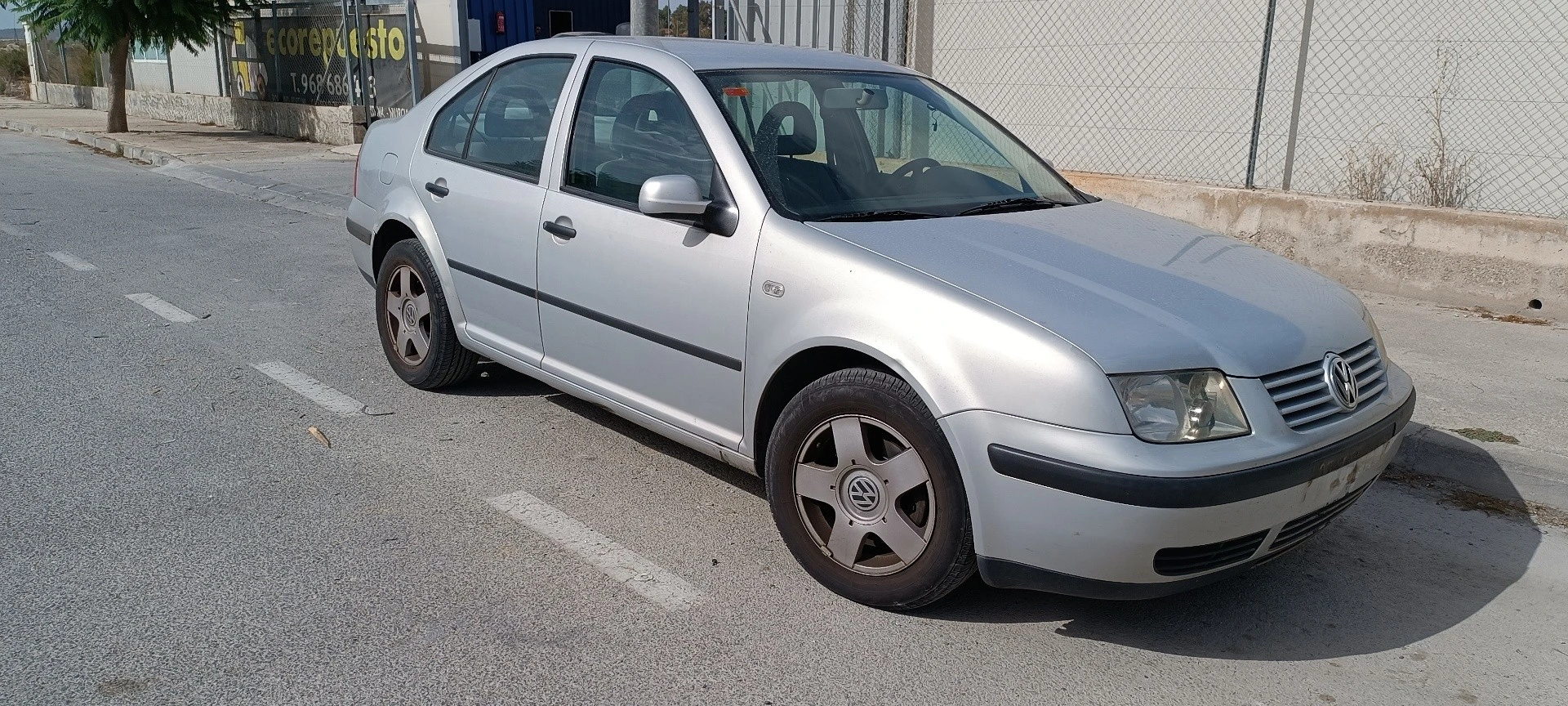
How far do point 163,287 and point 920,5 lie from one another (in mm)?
6790

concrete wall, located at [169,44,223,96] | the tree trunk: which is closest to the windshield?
the tree trunk

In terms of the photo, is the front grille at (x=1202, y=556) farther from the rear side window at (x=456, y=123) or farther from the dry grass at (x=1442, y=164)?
the dry grass at (x=1442, y=164)

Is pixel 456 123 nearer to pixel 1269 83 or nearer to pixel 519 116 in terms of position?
pixel 519 116

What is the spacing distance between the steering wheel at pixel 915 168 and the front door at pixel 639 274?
27.8 inches

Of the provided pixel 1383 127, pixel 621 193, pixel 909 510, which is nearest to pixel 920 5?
pixel 1383 127

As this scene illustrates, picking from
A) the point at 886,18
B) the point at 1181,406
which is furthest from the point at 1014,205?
the point at 886,18

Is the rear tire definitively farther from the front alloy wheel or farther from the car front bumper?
the car front bumper

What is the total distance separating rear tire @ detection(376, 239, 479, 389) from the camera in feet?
16.8

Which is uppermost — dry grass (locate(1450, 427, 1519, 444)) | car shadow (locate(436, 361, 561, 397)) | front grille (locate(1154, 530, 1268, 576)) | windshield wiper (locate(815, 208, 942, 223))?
windshield wiper (locate(815, 208, 942, 223))

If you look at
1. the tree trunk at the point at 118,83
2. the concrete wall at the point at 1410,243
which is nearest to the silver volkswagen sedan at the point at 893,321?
the concrete wall at the point at 1410,243

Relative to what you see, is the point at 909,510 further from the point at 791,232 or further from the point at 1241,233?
the point at 1241,233

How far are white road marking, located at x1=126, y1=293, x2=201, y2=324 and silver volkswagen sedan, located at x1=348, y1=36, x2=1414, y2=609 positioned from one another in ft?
7.86

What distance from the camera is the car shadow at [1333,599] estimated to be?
11.1ft

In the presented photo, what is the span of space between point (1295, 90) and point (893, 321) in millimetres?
6128
